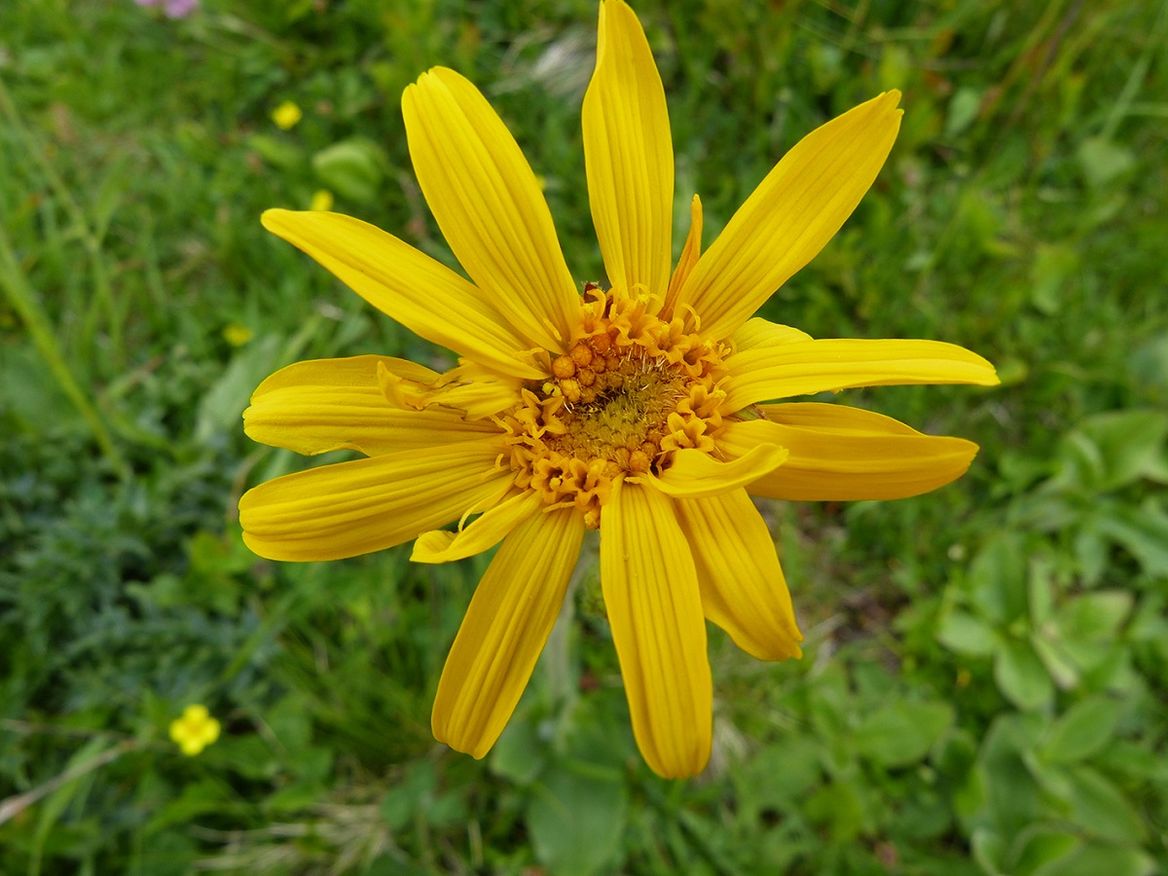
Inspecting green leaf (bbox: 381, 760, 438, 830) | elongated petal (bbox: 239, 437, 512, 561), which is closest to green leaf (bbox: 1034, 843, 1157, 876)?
green leaf (bbox: 381, 760, 438, 830)

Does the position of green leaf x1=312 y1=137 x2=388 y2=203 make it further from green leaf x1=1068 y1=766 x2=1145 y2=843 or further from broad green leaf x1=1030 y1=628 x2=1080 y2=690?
green leaf x1=1068 y1=766 x2=1145 y2=843

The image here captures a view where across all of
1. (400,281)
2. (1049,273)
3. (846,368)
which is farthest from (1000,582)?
(400,281)

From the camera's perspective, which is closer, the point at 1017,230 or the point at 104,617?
the point at 104,617

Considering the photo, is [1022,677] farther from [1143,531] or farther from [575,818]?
[575,818]

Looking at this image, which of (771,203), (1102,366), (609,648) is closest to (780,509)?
(609,648)

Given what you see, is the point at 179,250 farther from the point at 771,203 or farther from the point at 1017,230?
the point at 1017,230

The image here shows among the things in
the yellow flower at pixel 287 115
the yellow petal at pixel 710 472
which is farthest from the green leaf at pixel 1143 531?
the yellow flower at pixel 287 115
